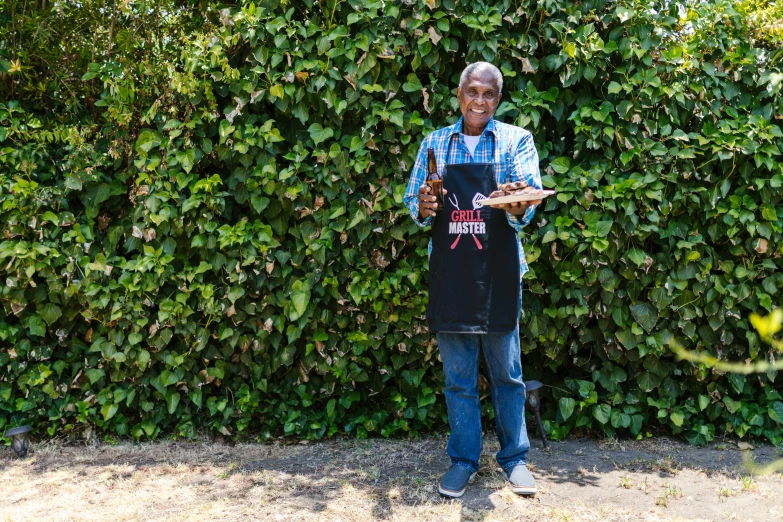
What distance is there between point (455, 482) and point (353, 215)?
140cm

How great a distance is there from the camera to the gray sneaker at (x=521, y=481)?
306 cm

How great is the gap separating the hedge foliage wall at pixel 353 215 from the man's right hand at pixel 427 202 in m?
0.59

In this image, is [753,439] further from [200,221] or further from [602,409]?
[200,221]

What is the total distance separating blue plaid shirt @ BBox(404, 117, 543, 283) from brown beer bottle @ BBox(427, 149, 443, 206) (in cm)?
9

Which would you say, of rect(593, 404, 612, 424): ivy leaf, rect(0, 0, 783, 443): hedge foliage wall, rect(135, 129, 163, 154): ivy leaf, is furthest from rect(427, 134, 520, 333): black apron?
rect(135, 129, 163, 154): ivy leaf

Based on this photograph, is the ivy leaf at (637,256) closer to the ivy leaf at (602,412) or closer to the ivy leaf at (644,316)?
the ivy leaf at (644,316)

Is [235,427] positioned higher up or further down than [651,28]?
further down

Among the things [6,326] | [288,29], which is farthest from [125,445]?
[288,29]

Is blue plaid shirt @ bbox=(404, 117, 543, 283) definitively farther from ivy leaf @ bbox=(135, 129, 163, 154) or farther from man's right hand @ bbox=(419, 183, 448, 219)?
ivy leaf @ bbox=(135, 129, 163, 154)

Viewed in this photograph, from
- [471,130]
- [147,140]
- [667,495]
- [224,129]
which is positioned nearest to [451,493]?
[667,495]

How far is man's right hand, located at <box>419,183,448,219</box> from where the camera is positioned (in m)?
2.94

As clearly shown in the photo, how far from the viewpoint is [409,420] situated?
13.1 ft

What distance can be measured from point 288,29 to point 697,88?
80.9 inches

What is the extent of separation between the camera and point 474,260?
2.99 meters
